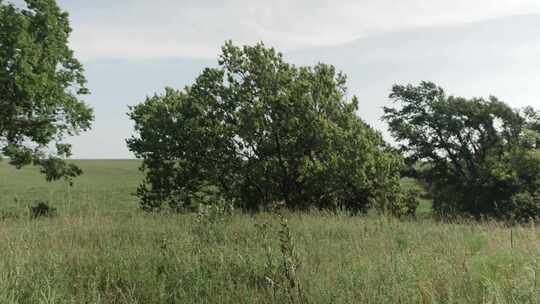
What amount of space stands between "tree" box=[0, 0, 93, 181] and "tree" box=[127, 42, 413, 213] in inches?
158

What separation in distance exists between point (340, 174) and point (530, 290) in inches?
597

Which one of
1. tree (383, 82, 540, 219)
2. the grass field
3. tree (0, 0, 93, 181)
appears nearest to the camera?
the grass field

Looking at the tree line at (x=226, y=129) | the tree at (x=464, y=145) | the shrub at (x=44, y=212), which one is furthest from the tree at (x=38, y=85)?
the tree at (x=464, y=145)

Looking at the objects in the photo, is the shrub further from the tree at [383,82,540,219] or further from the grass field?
the tree at [383,82,540,219]

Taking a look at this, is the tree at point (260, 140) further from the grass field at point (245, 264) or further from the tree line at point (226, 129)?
the grass field at point (245, 264)

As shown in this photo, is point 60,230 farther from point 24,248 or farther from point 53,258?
point 53,258

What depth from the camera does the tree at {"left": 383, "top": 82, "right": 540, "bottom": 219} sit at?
3594 cm

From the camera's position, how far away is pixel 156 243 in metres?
6.85

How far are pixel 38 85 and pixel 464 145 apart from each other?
35.3m

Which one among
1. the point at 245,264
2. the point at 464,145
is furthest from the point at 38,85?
the point at 464,145

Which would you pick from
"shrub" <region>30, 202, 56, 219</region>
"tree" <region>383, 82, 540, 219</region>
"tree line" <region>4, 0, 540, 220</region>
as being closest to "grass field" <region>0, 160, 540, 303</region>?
"shrub" <region>30, 202, 56, 219</region>

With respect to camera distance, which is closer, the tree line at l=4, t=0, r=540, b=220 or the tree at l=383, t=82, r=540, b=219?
the tree line at l=4, t=0, r=540, b=220

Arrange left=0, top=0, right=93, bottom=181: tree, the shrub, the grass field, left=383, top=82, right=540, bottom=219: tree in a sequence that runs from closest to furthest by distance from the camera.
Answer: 1. the grass field
2. the shrub
3. left=0, top=0, right=93, bottom=181: tree
4. left=383, top=82, right=540, bottom=219: tree

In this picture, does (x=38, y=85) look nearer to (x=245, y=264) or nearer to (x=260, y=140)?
(x=260, y=140)
